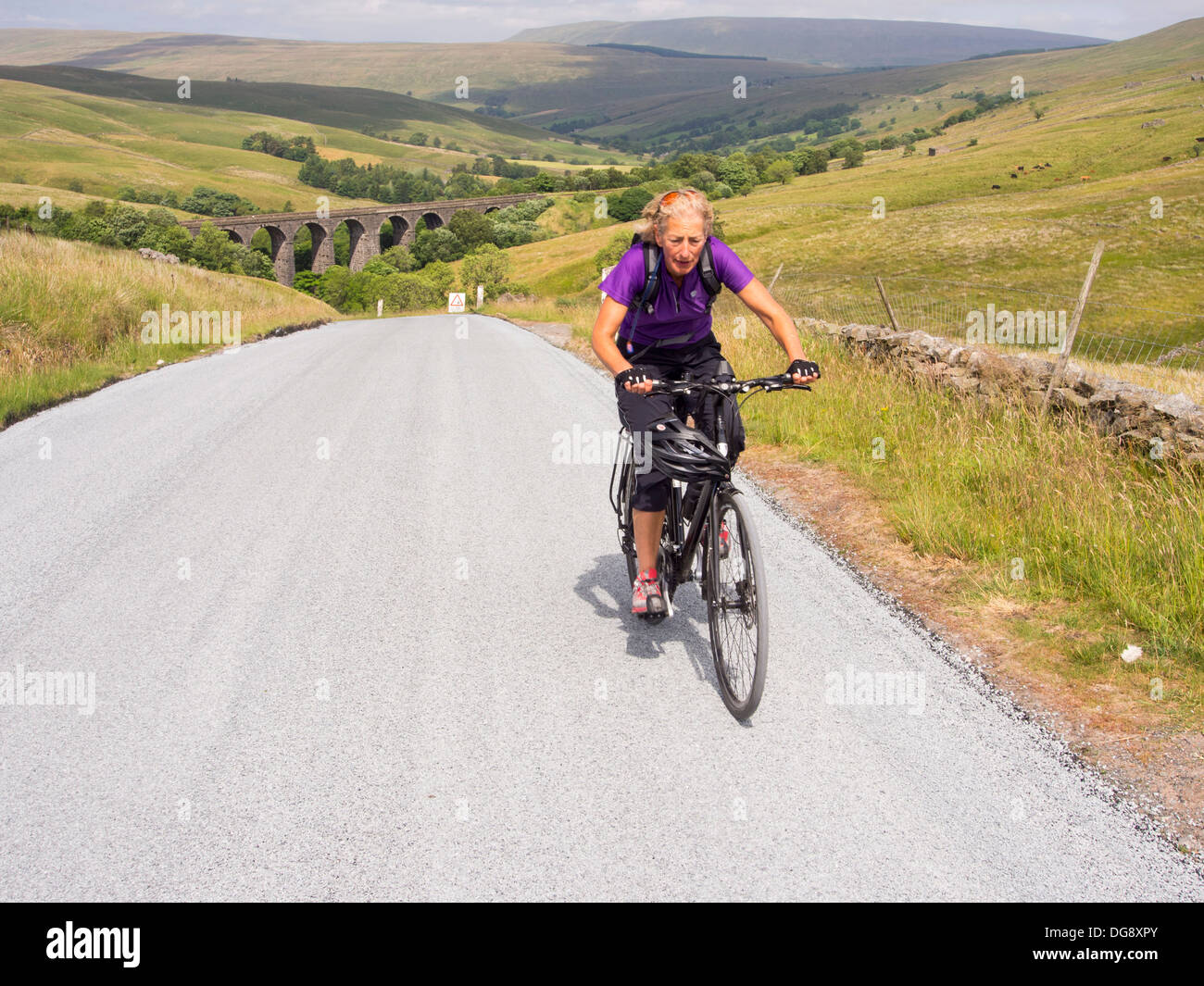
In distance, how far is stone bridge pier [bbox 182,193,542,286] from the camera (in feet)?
396

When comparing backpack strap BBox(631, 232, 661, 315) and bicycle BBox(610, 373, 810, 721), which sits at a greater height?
backpack strap BBox(631, 232, 661, 315)

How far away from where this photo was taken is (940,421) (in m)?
8.38

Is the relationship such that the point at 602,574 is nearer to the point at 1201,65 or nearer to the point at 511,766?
the point at 511,766

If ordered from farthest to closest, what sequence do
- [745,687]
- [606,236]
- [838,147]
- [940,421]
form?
[838,147] < [606,236] < [940,421] < [745,687]

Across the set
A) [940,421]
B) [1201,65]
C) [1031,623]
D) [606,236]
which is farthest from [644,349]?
[1201,65]

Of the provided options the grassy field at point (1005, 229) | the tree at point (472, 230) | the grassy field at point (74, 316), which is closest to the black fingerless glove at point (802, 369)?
the grassy field at point (74, 316)

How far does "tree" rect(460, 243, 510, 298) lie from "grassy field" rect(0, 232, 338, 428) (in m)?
68.3

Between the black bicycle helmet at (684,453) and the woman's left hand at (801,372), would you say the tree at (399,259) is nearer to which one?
the black bicycle helmet at (684,453)

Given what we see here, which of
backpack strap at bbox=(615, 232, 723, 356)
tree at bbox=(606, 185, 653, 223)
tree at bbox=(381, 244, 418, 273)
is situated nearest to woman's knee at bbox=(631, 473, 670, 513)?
backpack strap at bbox=(615, 232, 723, 356)

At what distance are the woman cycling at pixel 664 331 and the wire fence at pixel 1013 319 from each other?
13.1 m

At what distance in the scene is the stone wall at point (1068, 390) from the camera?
258 inches

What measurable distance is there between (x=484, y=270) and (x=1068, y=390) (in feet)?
291

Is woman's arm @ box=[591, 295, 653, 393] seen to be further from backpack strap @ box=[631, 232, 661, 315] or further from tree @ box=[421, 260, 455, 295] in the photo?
tree @ box=[421, 260, 455, 295]
